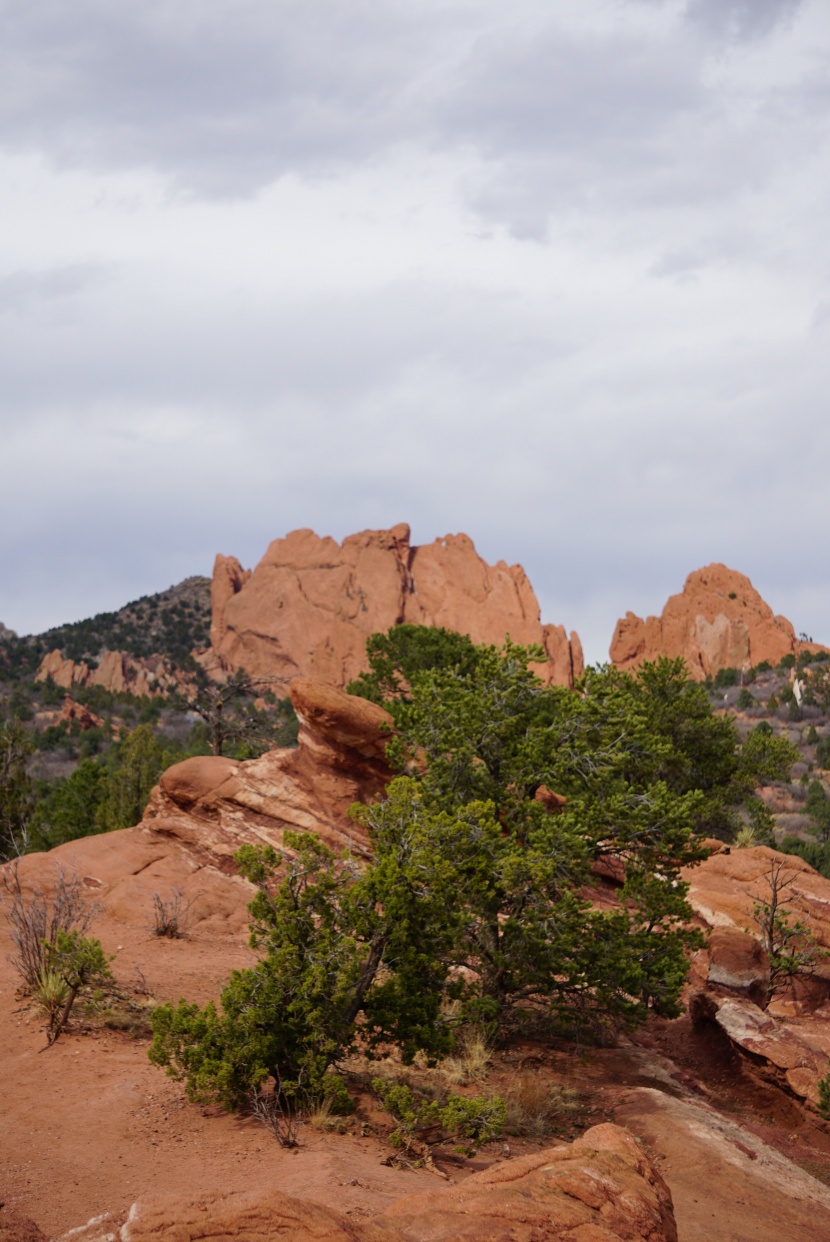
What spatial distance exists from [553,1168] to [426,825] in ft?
15.5

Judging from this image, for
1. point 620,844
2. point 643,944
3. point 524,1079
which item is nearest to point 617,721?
point 620,844

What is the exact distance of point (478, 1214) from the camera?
6.05 m

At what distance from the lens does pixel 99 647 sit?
114m

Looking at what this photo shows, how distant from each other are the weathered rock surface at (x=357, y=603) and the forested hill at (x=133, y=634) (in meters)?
7.71

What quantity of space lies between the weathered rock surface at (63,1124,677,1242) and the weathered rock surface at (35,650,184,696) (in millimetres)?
97923

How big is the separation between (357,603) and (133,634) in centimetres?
3107

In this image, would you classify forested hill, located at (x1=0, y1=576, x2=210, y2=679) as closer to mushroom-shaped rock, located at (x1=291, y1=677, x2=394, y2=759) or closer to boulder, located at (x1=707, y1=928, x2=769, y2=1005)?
mushroom-shaped rock, located at (x1=291, y1=677, x2=394, y2=759)

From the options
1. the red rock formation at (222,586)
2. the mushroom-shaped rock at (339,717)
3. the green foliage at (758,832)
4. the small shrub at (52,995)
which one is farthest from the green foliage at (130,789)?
the red rock formation at (222,586)

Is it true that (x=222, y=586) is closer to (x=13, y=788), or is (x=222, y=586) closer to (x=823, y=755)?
(x=823, y=755)

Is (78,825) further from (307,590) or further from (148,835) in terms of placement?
(307,590)

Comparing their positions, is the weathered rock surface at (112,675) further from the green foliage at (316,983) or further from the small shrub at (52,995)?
the green foliage at (316,983)

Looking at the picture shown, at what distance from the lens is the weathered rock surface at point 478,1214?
5.75m

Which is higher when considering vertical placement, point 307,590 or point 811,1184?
point 307,590

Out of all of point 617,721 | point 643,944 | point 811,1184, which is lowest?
point 811,1184
